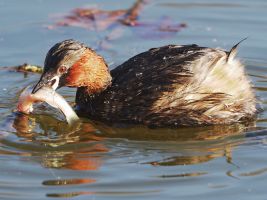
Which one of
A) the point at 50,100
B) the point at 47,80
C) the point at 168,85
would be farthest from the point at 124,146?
the point at 47,80

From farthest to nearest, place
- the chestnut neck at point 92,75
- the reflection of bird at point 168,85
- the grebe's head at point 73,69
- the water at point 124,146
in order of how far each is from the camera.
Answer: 1. the chestnut neck at point 92,75
2. the grebe's head at point 73,69
3. the reflection of bird at point 168,85
4. the water at point 124,146

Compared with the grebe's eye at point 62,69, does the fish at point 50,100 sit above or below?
below

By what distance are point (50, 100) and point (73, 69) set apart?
1.53ft

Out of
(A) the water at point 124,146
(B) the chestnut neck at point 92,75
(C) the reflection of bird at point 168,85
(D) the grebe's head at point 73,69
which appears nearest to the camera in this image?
(A) the water at point 124,146

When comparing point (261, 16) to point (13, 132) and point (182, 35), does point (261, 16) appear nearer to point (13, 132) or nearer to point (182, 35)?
point (182, 35)

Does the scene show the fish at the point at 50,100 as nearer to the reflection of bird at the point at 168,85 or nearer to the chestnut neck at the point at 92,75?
the reflection of bird at the point at 168,85

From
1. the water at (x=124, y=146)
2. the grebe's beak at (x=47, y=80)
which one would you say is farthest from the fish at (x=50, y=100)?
the water at (x=124, y=146)

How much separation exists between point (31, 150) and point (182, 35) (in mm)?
3962

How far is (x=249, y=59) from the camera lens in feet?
35.7

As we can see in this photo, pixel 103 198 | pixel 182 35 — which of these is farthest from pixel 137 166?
pixel 182 35

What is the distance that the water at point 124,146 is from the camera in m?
7.38

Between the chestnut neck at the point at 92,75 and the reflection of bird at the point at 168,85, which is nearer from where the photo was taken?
the reflection of bird at the point at 168,85

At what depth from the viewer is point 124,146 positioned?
Result: 27.5 feet

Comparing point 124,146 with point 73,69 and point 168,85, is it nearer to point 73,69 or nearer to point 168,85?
point 168,85
